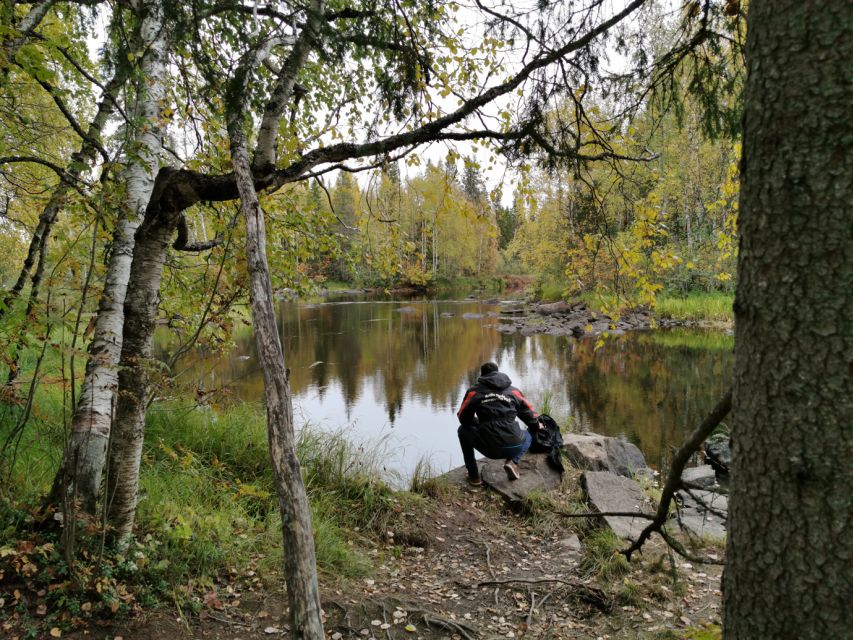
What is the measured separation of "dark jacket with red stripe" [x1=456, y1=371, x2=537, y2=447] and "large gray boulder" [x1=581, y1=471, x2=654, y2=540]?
94 centimetres

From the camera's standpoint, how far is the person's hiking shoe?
19.0ft

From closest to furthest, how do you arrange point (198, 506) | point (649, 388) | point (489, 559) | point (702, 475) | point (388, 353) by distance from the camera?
point (198, 506)
point (489, 559)
point (702, 475)
point (649, 388)
point (388, 353)

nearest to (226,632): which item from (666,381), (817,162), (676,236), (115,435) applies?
(115,435)

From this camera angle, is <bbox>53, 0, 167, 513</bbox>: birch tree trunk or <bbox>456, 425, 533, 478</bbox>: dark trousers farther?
<bbox>456, 425, 533, 478</bbox>: dark trousers

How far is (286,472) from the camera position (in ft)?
4.95

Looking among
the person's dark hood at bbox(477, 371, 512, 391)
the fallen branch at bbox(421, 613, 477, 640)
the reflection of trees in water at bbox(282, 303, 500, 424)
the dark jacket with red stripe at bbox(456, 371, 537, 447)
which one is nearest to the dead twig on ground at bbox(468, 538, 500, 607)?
the fallen branch at bbox(421, 613, 477, 640)

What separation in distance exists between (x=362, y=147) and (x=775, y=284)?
82.1 inches

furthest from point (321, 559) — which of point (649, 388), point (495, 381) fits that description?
point (649, 388)

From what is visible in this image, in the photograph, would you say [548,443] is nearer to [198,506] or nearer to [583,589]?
[583,589]

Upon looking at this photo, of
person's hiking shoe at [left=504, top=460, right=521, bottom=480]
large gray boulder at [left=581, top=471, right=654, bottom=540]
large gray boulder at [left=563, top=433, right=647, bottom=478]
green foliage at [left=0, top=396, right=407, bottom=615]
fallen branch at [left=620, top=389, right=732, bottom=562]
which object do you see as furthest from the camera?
large gray boulder at [left=563, top=433, right=647, bottom=478]

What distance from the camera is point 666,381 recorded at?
1234 cm

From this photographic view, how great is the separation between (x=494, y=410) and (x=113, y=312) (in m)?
4.13

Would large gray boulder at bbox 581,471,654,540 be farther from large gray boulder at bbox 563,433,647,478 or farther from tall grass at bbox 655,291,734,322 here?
tall grass at bbox 655,291,734,322

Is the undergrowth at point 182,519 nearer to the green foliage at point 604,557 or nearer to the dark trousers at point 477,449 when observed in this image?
the dark trousers at point 477,449
